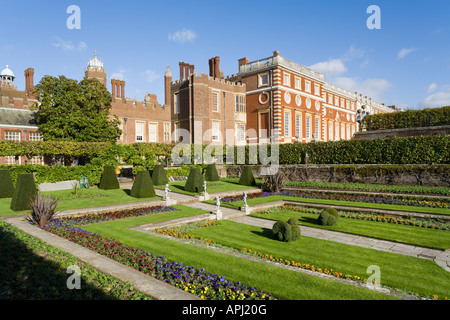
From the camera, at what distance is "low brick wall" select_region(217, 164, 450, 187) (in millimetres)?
20078

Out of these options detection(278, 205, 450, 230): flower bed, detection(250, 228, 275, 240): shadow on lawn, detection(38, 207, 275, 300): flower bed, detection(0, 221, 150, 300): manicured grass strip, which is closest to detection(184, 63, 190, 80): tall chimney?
detection(278, 205, 450, 230): flower bed

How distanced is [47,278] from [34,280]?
24 cm

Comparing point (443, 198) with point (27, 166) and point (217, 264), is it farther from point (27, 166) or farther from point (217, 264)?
point (27, 166)

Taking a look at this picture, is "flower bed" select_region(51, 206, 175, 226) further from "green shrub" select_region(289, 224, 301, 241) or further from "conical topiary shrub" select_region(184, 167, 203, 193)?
"green shrub" select_region(289, 224, 301, 241)

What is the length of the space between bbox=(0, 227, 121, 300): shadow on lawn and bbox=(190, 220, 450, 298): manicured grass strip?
5324 mm

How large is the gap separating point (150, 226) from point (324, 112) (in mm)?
43631

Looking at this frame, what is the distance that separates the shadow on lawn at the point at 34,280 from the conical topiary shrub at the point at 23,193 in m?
7.76

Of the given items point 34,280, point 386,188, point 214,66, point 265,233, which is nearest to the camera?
point 34,280

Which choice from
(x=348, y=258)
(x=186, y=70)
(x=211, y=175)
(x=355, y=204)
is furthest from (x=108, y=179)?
(x=186, y=70)

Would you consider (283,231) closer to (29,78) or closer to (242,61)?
(242,61)

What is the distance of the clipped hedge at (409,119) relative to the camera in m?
24.8

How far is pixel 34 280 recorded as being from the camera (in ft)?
20.0

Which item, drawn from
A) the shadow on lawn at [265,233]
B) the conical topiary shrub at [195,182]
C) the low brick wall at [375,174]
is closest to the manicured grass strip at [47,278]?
the shadow on lawn at [265,233]

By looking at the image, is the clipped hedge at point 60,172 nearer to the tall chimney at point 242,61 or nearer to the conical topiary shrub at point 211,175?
the conical topiary shrub at point 211,175
